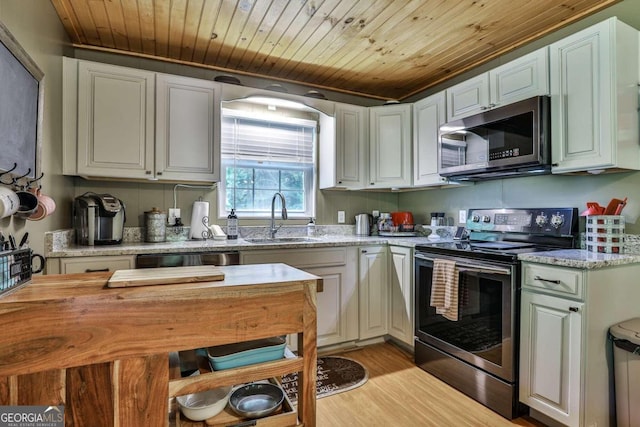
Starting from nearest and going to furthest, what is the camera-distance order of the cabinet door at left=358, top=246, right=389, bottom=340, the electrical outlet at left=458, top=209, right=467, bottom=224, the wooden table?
1. the wooden table
2. the cabinet door at left=358, top=246, right=389, bottom=340
3. the electrical outlet at left=458, top=209, right=467, bottom=224

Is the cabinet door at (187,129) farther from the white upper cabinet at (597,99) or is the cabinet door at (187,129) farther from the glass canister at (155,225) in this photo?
the white upper cabinet at (597,99)

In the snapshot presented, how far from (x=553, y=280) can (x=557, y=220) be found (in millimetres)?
649

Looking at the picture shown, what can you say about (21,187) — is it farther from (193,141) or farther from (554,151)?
(554,151)

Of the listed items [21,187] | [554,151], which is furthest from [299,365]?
[554,151]

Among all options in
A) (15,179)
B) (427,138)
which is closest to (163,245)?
(15,179)

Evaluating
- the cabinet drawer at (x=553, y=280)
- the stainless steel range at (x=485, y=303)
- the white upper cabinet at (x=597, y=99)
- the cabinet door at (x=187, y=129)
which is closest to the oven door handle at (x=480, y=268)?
the stainless steel range at (x=485, y=303)

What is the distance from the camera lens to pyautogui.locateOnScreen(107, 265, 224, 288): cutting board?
3.08ft

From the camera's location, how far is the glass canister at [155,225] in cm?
248

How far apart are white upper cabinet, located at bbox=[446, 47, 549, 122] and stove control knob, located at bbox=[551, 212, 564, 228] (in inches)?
30.7

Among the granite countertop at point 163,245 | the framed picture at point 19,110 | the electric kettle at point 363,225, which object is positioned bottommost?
the granite countertop at point 163,245

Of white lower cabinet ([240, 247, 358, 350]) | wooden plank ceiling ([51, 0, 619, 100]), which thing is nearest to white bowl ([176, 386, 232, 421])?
white lower cabinet ([240, 247, 358, 350])

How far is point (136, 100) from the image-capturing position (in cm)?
237

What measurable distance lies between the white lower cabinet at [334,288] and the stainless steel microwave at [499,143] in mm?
1069

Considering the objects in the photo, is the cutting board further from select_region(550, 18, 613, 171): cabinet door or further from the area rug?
select_region(550, 18, 613, 171): cabinet door
